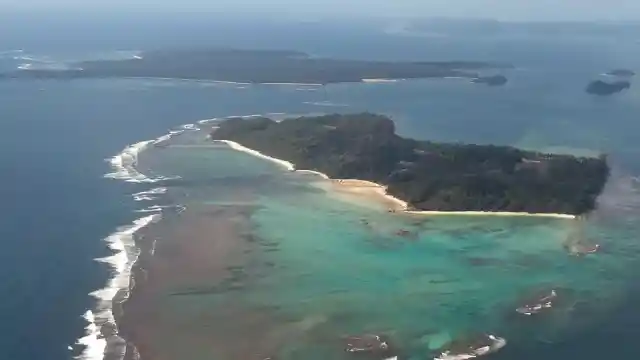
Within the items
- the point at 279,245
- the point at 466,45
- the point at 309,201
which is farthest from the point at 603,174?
the point at 466,45

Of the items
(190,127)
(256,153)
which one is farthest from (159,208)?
(190,127)

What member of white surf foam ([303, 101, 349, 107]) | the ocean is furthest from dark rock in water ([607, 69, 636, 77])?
white surf foam ([303, 101, 349, 107])

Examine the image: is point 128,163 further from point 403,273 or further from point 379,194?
point 403,273

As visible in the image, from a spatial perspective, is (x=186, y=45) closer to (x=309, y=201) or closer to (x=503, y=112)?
(x=503, y=112)

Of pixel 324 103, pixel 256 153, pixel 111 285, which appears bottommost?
pixel 111 285

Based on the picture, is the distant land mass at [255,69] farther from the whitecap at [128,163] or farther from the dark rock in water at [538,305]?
the dark rock in water at [538,305]
